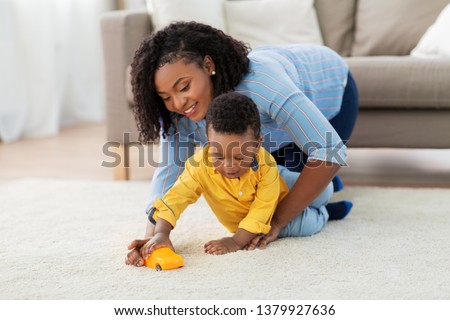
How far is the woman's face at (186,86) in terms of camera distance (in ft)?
4.78

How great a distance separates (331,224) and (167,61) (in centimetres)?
64

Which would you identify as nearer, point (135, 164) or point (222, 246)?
point (222, 246)

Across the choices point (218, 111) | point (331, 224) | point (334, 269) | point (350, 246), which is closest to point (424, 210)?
point (331, 224)

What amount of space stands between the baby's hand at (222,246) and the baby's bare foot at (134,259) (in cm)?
16

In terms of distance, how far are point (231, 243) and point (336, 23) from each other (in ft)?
5.47

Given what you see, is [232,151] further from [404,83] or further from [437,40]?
[437,40]

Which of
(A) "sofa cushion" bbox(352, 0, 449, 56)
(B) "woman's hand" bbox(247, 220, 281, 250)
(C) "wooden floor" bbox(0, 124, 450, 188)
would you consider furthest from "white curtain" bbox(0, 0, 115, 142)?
(B) "woman's hand" bbox(247, 220, 281, 250)

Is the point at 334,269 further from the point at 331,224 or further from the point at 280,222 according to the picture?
the point at 331,224

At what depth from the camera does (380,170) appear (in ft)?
8.57

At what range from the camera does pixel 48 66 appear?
3.76 m

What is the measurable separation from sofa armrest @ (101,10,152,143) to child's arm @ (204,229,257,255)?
0.99 m

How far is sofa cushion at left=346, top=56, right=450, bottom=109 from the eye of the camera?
216 centimetres

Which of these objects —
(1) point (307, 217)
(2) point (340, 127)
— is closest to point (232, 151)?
(1) point (307, 217)

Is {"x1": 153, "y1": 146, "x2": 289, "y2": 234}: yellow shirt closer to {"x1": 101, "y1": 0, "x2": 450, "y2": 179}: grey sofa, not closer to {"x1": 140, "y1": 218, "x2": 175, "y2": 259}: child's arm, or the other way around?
{"x1": 140, "y1": 218, "x2": 175, "y2": 259}: child's arm
